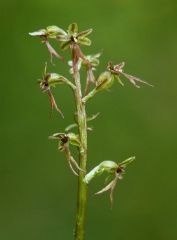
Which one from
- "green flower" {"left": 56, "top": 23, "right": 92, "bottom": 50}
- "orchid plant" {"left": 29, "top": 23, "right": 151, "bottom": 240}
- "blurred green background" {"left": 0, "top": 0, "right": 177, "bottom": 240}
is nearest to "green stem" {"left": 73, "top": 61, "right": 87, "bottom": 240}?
"orchid plant" {"left": 29, "top": 23, "right": 151, "bottom": 240}

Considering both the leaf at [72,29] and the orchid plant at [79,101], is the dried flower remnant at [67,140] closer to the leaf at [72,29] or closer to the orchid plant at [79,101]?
the orchid plant at [79,101]

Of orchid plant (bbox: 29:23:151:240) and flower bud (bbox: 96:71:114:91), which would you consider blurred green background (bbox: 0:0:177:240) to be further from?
flower bud (bbox: 96:71:114:91)

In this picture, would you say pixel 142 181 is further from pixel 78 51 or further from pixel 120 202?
pixel 78 51

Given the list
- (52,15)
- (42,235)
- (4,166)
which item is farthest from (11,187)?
(52,15)

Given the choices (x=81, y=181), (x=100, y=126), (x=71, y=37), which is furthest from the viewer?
(x=100, y=126)

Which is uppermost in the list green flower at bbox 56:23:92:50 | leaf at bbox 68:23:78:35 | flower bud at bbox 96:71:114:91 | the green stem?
leaf at bbox 68:23:78:35

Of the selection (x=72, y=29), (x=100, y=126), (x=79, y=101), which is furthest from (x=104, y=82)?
(x=100, y=126)

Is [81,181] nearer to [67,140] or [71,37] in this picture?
[67,140]

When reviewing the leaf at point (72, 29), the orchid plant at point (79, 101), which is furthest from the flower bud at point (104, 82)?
the leaf at point (72, 29)
